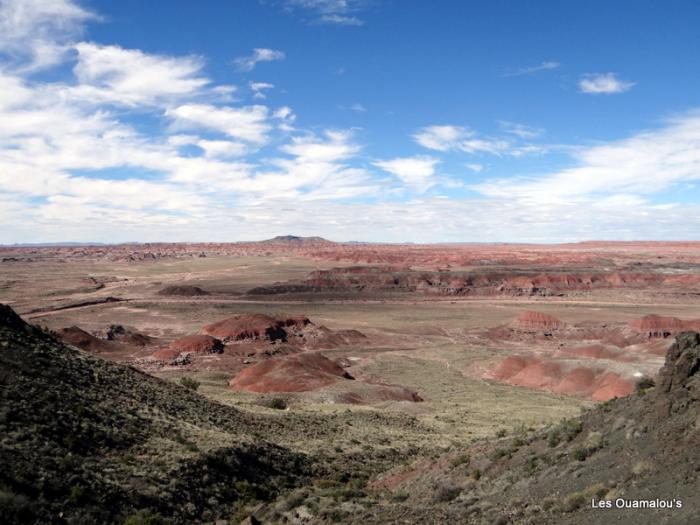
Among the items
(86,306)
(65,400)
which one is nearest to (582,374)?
(65,400)

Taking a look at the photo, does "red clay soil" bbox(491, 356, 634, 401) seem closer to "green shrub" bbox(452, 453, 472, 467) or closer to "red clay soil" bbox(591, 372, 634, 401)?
"red clay soil" bbox(591, 372, 634, 401)

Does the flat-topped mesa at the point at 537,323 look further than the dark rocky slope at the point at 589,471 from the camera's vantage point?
Answer: Yes

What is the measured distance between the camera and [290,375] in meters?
48.1

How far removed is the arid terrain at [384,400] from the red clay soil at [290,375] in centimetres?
23

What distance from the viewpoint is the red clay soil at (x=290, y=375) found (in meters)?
45.7

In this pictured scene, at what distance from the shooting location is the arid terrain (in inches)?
521

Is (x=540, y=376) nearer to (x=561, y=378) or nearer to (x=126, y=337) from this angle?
(x=561, y=378)

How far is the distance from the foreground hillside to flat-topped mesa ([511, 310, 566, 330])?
6736 centimetres

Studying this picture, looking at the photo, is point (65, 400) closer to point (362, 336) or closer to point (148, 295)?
point (362, 336)

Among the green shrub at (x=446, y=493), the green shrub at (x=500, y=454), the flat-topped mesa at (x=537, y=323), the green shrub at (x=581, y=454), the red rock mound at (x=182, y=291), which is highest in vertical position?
the green shrub at (x=581, y=454)

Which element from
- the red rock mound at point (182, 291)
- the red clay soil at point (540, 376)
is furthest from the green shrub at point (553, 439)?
the red rock mound at point (182, 291)

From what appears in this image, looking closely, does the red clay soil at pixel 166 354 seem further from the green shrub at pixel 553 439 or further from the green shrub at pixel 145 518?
the green shrub at pixel 553 439

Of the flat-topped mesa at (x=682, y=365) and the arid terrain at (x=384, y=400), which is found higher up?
the flat-topped mesa at (x=682, y=365)

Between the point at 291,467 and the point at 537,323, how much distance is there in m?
72.5
